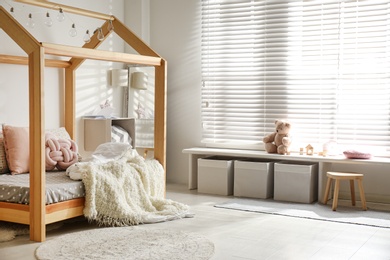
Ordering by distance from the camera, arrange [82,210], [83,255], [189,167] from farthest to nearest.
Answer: [189,167], [82,210], [83,255]

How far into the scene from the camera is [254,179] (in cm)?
561

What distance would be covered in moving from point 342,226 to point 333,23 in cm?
216

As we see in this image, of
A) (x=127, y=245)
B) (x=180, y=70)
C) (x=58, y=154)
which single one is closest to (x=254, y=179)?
(x=180, y=70)

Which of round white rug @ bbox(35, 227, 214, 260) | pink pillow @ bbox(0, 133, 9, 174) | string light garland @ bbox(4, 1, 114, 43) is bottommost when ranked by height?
round white rug @ bbox(35, 227, 214, 260)

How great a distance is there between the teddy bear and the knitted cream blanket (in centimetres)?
129

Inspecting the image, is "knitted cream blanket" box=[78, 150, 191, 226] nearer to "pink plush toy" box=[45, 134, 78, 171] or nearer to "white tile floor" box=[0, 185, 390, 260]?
"white tile floor" box=[0, 185, 390, 260]

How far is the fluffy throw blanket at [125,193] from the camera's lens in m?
4.32

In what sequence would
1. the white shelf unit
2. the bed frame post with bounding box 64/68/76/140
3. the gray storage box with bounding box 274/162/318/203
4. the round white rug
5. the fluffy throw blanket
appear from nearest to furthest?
the round white rug
the fluffy throw blanket
the gray storage box with bounding box 274/162/318/203
the bed frame post with bounding box 64/68/76/140
the white shelf unit

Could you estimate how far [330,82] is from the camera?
18.3 ft

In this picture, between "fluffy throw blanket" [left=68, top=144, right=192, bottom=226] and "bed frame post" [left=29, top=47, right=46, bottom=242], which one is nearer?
"bed frame post" [left=29, top=47, right=46, bottom=242]

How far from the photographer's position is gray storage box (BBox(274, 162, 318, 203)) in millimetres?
5324

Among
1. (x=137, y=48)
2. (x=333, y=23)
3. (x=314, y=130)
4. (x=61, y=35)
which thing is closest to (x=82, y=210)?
(x=137, y=48)

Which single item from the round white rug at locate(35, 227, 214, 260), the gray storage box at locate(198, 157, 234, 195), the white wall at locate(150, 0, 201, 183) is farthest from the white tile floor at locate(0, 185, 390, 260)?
Answer: the white wall at locate(150, 0, 201, 183)

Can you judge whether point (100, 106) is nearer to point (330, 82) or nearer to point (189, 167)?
point (189, 167)
